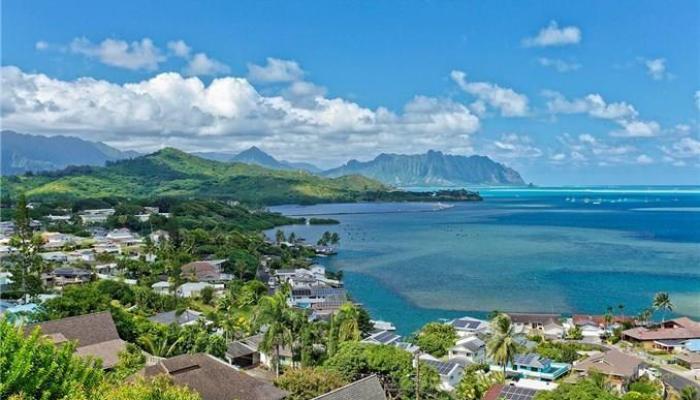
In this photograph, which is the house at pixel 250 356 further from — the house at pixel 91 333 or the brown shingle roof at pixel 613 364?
the brown shingle roof at pixel 613 364

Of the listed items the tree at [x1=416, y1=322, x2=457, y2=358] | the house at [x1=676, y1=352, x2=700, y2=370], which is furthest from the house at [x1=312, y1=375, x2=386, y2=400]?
the house at [x1=676, y1=352, x2=700, y2=370]

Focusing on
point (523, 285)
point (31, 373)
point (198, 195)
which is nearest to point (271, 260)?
point (523, 285)

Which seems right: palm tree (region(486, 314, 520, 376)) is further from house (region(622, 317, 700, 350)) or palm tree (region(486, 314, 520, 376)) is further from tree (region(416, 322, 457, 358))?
house (region(622, 317, 700, 350))

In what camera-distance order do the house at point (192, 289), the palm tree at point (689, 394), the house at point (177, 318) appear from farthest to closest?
the house at point (192, 289) < the house at point (177, 318) < the palm tree at point (689, 394)

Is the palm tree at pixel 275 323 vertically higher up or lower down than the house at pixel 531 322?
higher up

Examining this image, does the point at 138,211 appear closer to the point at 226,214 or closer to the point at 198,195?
the point at 226,214

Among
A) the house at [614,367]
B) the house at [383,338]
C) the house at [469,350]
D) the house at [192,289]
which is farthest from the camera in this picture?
the house at [192,289]

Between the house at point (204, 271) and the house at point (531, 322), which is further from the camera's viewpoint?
the house at point (204, 271)

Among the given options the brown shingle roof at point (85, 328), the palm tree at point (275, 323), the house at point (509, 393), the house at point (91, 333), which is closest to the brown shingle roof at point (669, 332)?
the house at point (509, 393)
